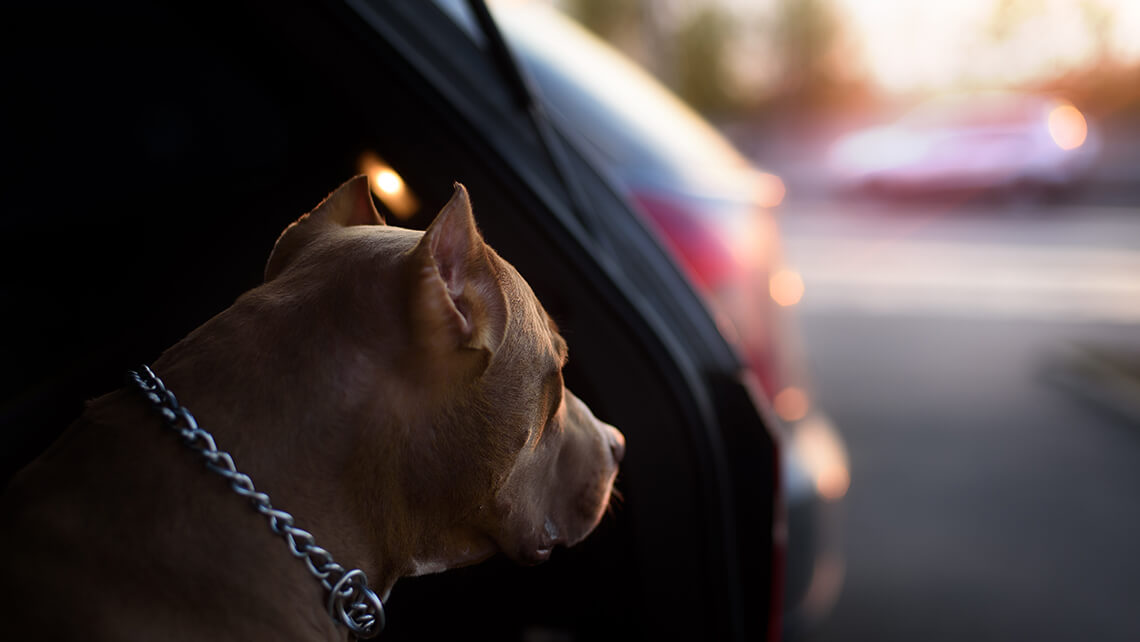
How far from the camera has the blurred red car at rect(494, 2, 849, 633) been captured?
1.98m

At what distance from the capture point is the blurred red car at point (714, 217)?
198cm

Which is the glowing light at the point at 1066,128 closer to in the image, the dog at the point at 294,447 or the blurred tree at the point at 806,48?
the blurred tree at the point at 806,48

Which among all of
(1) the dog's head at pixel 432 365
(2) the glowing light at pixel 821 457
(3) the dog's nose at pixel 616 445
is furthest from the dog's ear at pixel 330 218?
(2) the glowing light at pixel 821 457

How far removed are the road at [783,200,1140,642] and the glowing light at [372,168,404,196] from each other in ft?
9.22

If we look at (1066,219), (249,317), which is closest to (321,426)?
(249,317)

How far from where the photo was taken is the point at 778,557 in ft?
5.34

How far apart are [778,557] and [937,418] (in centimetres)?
444

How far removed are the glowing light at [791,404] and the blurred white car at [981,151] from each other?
14720 millimetres

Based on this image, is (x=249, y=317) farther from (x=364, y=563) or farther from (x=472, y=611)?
(x=472, y=611)

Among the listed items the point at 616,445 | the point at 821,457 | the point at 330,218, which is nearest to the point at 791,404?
the point at 821,457

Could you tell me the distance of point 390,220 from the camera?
1083mm

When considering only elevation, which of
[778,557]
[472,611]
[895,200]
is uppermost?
[895,200]

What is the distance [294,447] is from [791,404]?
1782mm

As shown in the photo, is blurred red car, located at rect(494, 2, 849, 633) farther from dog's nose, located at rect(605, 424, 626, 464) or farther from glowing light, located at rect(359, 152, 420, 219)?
glowing light, located at rect(359, 152, 420, 219)
